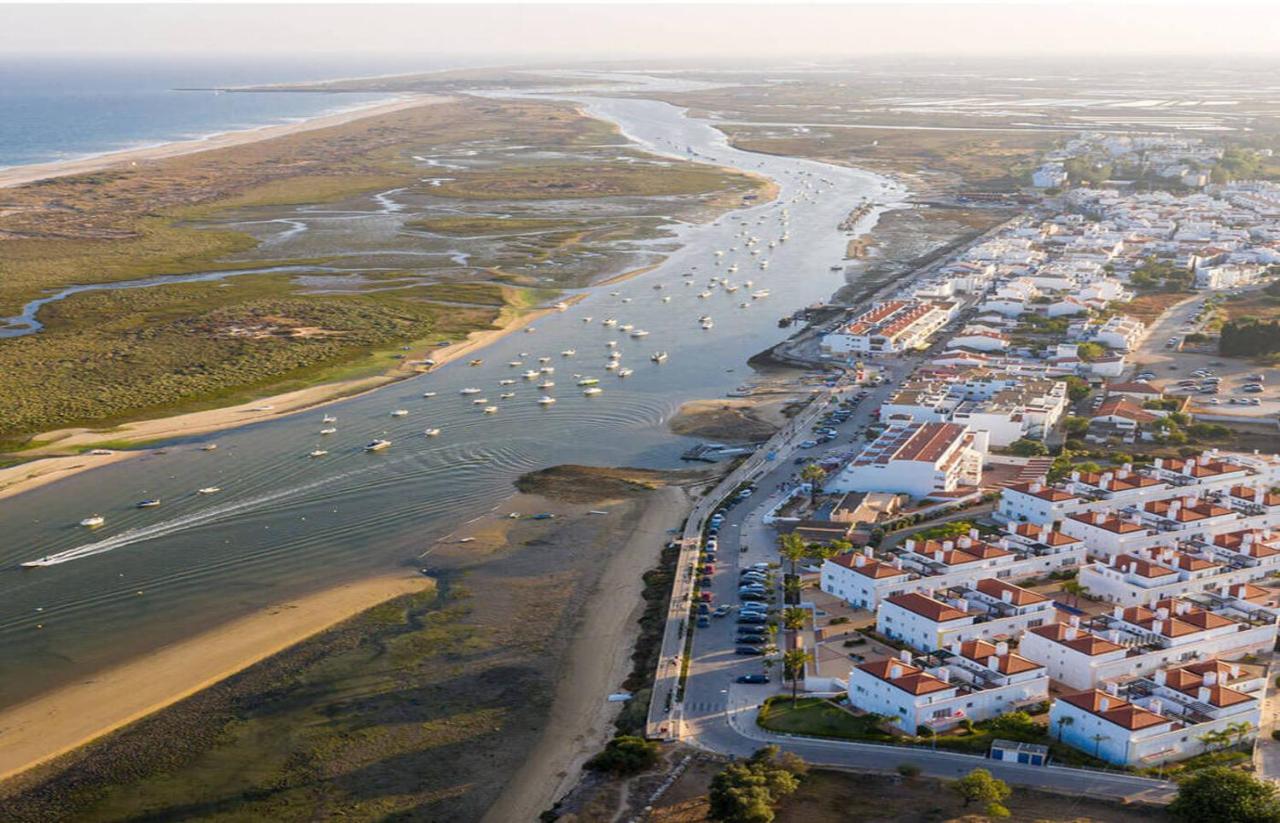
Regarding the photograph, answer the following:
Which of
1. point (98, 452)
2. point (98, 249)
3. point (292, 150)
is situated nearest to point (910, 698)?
point (98, 452)

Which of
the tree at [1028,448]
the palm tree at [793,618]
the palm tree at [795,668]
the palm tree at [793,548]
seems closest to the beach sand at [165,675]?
the palm tree at [793,548]

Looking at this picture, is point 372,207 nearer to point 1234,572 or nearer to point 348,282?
point 348,282

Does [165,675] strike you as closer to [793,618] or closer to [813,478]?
[793,618]

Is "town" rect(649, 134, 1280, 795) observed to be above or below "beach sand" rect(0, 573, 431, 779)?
above

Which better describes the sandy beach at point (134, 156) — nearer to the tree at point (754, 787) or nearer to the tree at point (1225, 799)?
the tree at point (754, 787)

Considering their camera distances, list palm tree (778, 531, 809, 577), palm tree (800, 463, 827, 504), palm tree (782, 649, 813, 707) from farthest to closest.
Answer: palm tree (800, 463, 827, 504) < palm tree (778, 531, 809, 577) < palm tree (782, 649, 813, 707)

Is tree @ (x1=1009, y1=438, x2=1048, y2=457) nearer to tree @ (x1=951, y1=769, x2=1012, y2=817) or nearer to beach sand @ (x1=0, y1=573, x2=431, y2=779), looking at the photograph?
tree @ (x1=951, y1=769, x2=1012, y2=817)

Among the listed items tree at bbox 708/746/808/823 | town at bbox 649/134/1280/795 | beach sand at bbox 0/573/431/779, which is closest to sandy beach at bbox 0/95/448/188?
town at bbox 649/134/1280/795
